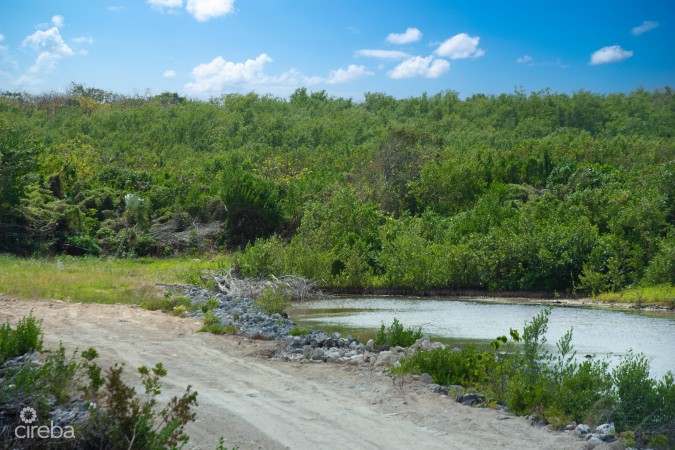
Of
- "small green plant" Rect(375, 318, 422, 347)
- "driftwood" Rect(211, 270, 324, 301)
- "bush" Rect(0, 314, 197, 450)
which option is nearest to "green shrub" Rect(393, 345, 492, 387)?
"small green plant" Rect(375, 318, 422, 347)

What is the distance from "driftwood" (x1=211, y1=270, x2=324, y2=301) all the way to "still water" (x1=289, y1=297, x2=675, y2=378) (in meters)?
0.86

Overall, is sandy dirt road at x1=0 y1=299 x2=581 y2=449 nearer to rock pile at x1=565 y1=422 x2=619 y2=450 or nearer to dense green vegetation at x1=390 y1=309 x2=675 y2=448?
rock pile at x1=565 y1=422 x2=619 y2=450

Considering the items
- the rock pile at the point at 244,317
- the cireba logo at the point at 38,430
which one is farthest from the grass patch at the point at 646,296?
the cireba logo at the point at 38,430

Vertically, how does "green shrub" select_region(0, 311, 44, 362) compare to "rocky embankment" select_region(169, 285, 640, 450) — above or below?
above

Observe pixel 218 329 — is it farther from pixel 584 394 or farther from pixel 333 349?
pixel 584 394

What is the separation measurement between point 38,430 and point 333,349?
9.14 metres

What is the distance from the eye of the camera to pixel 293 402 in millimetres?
10844

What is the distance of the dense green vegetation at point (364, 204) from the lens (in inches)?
1367

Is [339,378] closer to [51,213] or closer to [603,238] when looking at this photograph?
[603,238]

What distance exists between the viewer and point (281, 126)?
84375mm

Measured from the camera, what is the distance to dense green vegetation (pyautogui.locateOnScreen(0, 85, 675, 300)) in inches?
1367

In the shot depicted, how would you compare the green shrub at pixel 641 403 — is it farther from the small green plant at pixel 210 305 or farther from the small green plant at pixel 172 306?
the small green plant at pixel 210 305

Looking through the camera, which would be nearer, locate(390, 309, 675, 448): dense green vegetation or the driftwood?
locate(390, 309, 675, 448): dense green vegetation

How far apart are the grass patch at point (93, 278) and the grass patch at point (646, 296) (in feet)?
58.6
